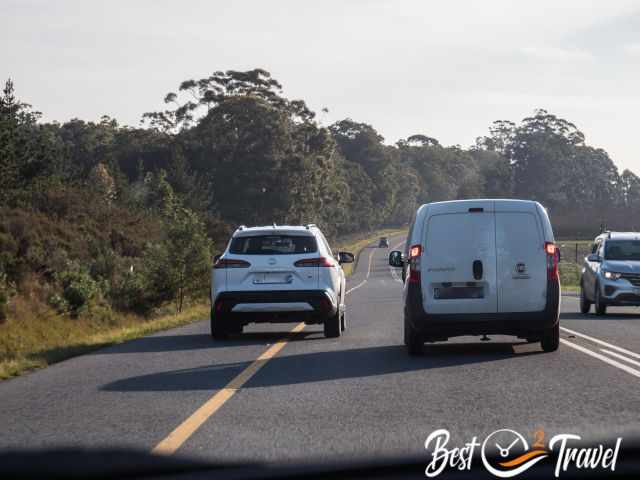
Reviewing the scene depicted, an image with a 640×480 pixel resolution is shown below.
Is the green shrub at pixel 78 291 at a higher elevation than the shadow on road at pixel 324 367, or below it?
below

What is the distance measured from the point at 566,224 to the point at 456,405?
117119mm

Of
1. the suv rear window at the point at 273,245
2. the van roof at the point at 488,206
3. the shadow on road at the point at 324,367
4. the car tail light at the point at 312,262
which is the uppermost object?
the van roof at the point at 488,206

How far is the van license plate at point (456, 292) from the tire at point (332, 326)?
3.58 m

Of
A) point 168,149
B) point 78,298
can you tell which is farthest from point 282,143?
point 78,298

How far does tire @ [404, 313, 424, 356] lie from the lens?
1340 centimetres

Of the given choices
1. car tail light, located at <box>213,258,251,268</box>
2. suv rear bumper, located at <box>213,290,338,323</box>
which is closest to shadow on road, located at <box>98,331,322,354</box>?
suv rear bumper, located at <box>213,290,338,323</box>

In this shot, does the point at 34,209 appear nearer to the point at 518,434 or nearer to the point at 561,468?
the point at 518,434

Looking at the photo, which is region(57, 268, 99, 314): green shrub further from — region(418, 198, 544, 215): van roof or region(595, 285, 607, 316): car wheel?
region(418, 198, 544, 215): van roof

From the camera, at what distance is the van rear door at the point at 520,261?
13234mm

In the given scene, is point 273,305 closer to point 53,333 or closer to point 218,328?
point 218,328

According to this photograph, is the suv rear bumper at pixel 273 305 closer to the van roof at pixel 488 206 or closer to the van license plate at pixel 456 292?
the van license plate at pixel 456 292

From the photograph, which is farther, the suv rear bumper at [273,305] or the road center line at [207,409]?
the suv rear bumper at [273,305]

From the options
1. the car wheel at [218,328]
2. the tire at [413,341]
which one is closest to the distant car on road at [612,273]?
the car wheel at [218,328]

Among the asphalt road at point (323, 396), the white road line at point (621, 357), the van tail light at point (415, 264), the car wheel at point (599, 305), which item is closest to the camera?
the asphalt road at point (323, 396)
